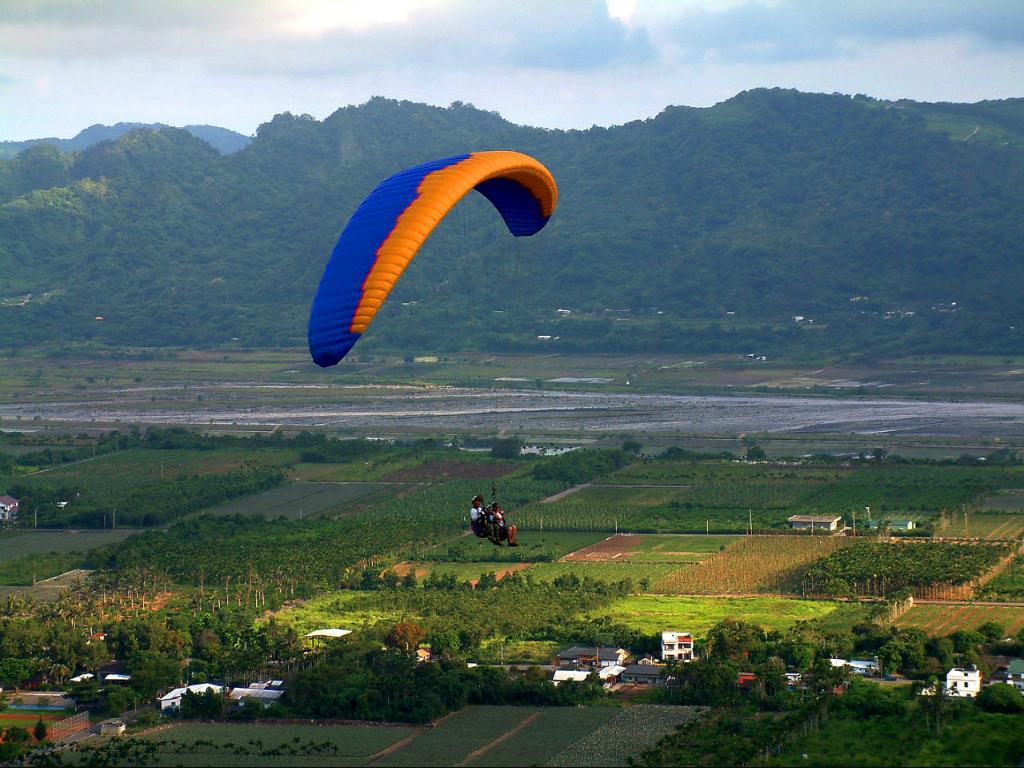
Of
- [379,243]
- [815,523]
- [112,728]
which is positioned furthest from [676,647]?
[379,243]

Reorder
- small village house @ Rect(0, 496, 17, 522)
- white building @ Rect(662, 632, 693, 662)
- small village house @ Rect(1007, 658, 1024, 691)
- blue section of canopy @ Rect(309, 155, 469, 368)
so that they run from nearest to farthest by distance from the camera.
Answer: blue section of canopy @ Rect(309, 155, 469, 368) < small village house @ Rect(1007, 658, 1024, 691) < white building @ Rect(662, 632, 693, 662) < small village house @ Rect(0, 496, 17, 522)

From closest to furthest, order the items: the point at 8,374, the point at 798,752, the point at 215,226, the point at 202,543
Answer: the point at 798,752 < the point at 202,543 < the point at 8,374 < the point at 215,226

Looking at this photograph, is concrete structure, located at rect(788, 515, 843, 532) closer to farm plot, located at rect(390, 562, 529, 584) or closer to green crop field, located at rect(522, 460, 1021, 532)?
green crop field, located at rect(522, 460, 1021, 532)

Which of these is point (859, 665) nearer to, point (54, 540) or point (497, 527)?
point (497, 527)

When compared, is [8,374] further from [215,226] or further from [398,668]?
[398,668]

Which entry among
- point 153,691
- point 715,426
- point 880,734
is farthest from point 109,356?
point 880,734

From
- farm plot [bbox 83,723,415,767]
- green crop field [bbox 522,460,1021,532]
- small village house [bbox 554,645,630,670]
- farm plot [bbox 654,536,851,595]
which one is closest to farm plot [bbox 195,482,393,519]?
green crop field [bbox 522,460,1021,532]
